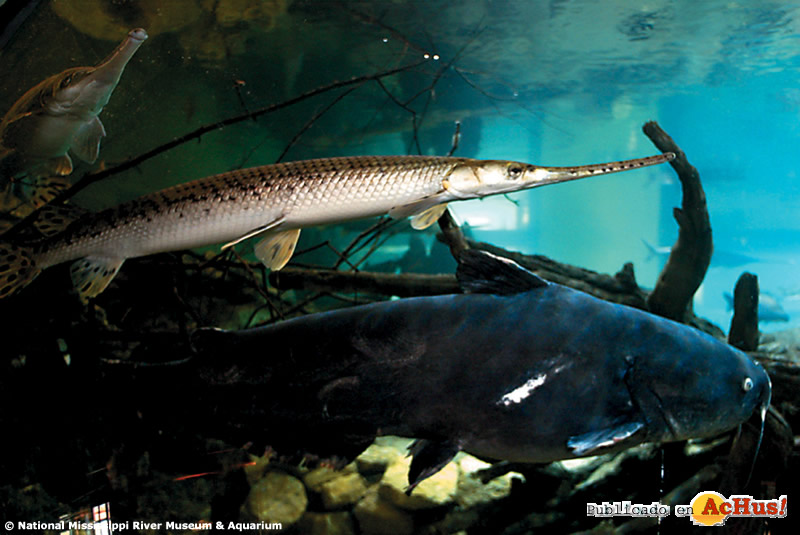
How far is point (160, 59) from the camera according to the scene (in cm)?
549

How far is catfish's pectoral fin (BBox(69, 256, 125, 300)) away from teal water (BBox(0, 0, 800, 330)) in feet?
5.62

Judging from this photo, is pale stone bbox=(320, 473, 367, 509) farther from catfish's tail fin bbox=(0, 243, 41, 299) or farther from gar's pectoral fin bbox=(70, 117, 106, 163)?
gar's pectoral fin bbox=(70, 117, 106, 163)

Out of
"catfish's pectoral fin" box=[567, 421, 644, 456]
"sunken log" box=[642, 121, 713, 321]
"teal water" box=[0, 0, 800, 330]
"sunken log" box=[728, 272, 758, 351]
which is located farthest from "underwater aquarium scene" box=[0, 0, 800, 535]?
"sunken log" box=[728, 272, 758, 351]

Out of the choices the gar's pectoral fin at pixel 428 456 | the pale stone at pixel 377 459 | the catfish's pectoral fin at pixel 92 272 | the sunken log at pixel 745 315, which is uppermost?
the catfish's pectoral fin at pixel 92 272

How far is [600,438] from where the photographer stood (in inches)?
57.7

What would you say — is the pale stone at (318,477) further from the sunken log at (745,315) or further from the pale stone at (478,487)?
the sunken log at (745,315)

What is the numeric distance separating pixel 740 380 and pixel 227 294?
4716 mm

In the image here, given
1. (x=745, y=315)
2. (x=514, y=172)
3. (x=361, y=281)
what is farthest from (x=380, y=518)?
(x=745, y=315)

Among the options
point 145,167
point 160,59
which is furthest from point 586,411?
point 145,167

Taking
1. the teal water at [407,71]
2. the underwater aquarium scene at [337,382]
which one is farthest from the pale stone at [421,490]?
the teal water at [407,71]

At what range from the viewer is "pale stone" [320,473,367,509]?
2160 mm

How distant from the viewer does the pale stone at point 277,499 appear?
210cm

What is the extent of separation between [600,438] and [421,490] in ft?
3.44

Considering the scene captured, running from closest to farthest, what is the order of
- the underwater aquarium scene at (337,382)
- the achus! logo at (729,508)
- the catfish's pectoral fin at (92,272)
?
1. the underwater aquarium scene at (337,382)
2. the achus! logo at (729,508)
3. the catfish's pectoral fin at (92,272)
